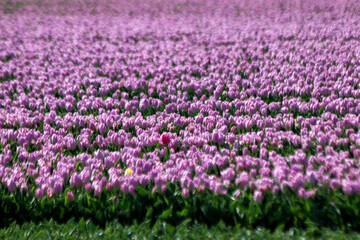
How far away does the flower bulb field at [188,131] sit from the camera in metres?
3.25

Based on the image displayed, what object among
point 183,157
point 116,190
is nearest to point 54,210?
point 116,190

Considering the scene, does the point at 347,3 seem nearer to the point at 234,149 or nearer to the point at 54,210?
the point at 234,149

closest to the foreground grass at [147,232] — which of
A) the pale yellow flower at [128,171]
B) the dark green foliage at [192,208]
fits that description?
the dark green foliage at [192,208]

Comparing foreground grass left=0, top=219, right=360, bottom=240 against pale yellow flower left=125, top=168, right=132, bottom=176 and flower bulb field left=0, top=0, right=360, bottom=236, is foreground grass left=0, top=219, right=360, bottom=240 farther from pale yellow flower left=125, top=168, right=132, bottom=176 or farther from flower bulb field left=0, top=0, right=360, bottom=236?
pale yellow flower left=125, top=168, right=132, bottom=176

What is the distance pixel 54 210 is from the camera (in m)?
3.52

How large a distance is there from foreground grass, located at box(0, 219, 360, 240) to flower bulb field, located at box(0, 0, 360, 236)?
14 centimetres

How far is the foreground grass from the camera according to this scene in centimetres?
282

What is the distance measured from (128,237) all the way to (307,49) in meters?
6.38

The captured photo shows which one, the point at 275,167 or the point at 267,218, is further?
the point at 275,167

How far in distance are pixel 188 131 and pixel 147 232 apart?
170 centimetres

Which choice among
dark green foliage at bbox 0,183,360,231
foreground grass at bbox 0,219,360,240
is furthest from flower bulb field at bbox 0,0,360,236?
foreground grass at bbox 0,219,360,240

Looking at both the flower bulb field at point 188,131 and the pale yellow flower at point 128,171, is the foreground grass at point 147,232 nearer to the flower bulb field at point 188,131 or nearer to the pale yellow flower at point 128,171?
the flower bulb field at point 188,131

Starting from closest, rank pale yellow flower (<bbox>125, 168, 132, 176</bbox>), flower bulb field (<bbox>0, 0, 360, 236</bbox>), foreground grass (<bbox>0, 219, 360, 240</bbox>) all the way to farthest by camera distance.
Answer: foreground grass (<bbox>0, 219, 360, 240</bbox>) → flower bulb field (<bbox>0, 0, 360, 236</bbox>) → pale yellow flower (<bbox>125, 168, 132, 176</bbox>)

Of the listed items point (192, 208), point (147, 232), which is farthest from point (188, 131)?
point (147, 232)
